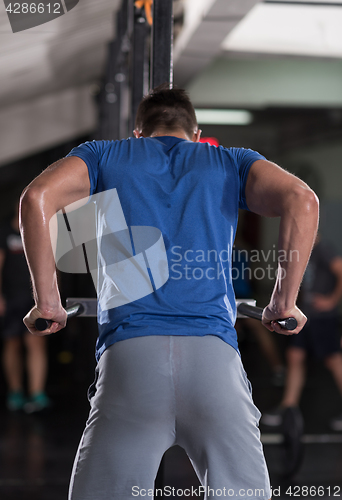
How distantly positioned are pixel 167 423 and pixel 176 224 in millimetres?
438

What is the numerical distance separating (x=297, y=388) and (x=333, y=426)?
60cm

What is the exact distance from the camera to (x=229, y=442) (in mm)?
1104

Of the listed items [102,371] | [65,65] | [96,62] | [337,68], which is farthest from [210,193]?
[337,68]

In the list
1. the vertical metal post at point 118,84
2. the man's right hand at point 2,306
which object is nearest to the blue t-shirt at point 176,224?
the vertical metal post at point 118,84

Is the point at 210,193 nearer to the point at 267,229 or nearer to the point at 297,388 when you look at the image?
the point at 297,388

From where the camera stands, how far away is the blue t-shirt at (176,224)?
1155 millimetres

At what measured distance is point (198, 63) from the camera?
4184 mm

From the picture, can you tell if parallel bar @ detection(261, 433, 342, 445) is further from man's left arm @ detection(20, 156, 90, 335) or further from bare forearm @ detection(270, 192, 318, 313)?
man's left arm @ detection(20, 156, 90, 335)

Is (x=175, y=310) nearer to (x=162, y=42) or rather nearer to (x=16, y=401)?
(x=162, y=42)

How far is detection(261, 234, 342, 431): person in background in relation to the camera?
3672mm

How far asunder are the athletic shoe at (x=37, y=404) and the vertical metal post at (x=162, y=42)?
3.04m

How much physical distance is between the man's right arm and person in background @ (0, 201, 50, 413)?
3.26 m

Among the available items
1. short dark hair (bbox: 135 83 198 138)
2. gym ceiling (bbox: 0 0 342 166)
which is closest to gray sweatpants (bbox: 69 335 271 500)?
short dark hair (bbox: 135 83 198 138)

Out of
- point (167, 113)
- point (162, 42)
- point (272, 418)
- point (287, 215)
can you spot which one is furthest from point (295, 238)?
point (272, 418)
